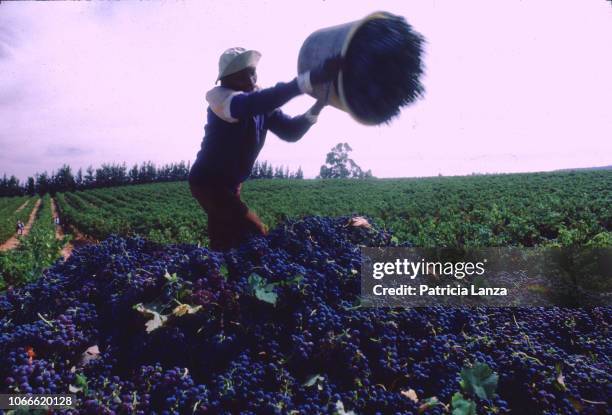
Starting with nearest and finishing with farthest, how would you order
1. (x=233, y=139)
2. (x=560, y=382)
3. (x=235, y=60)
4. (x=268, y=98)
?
(x=560, y=382)
(x=268, y=98)
(x=235, y=60)
(x=233, y=139)

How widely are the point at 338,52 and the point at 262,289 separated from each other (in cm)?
102

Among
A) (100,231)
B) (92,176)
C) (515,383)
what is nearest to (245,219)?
(515,383)

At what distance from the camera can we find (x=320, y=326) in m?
1.52

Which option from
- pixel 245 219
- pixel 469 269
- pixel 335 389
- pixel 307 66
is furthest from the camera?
pixel 245 219

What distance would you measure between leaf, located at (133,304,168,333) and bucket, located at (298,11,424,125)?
3.77ft

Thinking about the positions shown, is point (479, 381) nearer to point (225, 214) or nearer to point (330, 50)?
point (330, 50)

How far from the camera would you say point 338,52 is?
5.04ft

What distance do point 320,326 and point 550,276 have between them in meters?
2.08

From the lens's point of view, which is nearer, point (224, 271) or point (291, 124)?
point (224, 271)

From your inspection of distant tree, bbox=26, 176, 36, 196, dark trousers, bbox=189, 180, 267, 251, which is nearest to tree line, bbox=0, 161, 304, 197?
distant tree, bbox=26, 176, 36, 196

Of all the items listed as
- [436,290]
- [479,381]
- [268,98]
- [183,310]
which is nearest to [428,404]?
[479,381]

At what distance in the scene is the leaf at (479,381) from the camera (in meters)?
1.36

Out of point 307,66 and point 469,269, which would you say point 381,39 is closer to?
point 307,66

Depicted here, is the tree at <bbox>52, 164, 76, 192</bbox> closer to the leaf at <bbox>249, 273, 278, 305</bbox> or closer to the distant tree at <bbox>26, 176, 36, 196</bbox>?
the distant tree at <bbox>26, 176, 36, 196</bbox>
